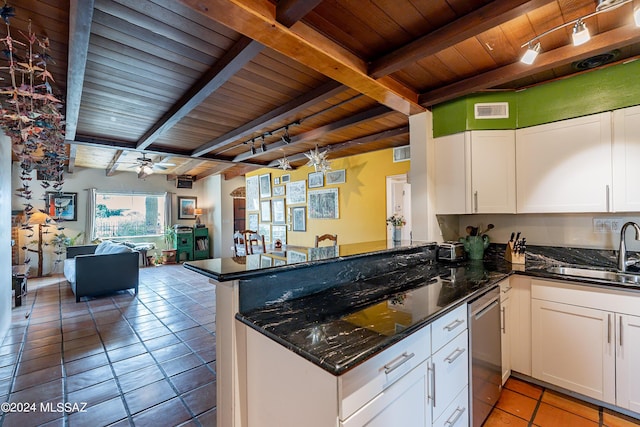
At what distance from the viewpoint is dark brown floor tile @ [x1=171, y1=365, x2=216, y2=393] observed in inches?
85.2

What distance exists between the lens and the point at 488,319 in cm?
183

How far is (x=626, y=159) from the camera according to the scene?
2.00m

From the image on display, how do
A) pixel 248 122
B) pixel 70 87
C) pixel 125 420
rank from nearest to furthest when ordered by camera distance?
pixel 125 420 → pixel 70 87 → pixel 248 122

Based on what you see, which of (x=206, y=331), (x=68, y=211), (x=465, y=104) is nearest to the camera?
(x=465, y=104)

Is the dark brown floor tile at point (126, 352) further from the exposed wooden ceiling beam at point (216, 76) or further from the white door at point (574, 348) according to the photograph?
the white door at point (574, 348)

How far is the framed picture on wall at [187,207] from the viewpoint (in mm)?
8630

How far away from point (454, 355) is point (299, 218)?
4.74 metres

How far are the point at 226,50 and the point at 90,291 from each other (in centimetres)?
447

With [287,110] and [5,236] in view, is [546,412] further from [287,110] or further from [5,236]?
[5,236]

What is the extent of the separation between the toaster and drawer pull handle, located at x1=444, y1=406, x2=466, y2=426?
1294 millimetres

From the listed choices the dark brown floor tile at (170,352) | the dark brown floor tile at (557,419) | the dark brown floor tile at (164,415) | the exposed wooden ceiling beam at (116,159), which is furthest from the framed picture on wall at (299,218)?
the dark brown floor tile at (557,419)

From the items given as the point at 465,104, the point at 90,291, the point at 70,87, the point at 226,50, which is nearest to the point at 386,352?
the point at 226,50

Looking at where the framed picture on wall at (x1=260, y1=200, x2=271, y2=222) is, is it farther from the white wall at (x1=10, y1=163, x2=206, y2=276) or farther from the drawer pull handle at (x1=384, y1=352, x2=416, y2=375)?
the drawer pull handle at (x1=384, y1=352, x2=416, y2=375)

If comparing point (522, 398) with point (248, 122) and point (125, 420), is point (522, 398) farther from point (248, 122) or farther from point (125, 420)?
point (248, 122)
